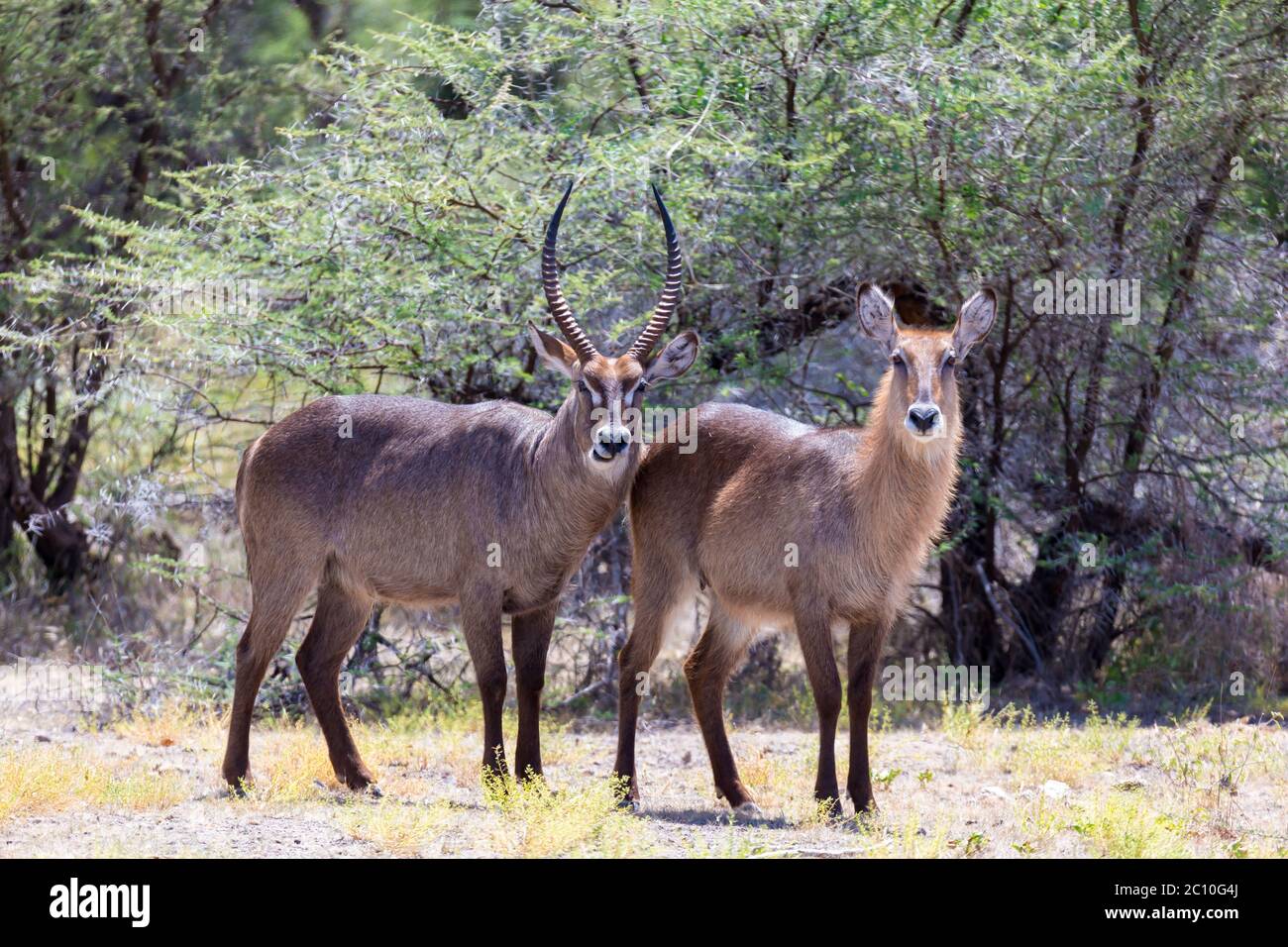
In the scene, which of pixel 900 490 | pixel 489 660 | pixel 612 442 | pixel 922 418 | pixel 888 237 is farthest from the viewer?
pixel 888 237

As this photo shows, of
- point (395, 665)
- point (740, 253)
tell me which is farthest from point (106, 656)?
point (740, 253)

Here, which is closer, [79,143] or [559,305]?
[559,305]

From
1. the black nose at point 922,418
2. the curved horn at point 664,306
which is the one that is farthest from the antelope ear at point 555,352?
the black nose at point 922,418

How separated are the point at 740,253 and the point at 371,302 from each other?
2.27 meters

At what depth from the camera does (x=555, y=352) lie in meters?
7.27

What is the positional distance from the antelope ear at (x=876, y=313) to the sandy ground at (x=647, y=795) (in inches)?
80.5

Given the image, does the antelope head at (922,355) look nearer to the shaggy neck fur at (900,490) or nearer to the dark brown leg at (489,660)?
the shaggy neck fur at (900,490)

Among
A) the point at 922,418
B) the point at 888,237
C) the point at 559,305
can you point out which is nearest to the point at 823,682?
the point at 922,418

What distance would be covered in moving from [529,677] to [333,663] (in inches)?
46.5

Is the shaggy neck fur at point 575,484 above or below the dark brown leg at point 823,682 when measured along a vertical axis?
above

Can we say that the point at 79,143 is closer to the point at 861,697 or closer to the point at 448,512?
the point at 448,512

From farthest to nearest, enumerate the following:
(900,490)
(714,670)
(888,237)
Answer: (888,237) → (714,670) → (900,490)

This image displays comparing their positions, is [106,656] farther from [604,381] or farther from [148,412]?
[604,381]

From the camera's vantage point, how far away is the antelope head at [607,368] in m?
6.84
